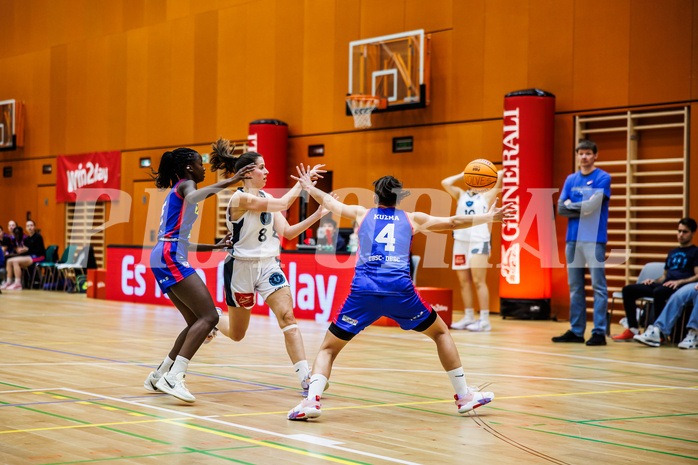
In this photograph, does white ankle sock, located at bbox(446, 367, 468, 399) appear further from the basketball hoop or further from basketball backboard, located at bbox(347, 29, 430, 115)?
the basketball hoop

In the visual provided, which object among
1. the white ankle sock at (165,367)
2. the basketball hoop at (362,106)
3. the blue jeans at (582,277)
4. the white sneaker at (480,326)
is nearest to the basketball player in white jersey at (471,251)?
the white sneaker at (480,326)

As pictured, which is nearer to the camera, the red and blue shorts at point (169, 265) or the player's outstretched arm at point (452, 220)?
the player's outstretched arm at point (452, 220)

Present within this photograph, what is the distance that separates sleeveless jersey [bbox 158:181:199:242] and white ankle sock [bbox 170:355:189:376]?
0.84 metres

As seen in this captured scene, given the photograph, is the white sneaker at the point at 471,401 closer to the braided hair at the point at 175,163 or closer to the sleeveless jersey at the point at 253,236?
the sleeveless jersey at the point at 253,236

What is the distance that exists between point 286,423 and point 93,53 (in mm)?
19381

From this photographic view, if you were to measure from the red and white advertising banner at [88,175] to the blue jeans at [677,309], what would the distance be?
15.2 metres

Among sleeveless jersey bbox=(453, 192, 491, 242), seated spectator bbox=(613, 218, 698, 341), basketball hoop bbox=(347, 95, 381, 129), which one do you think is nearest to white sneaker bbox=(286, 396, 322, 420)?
seated spectator bbox=(613, 218, 698, 341)

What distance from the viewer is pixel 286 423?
4.68m

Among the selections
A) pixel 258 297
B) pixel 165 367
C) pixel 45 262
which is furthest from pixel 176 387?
pixel 45 262

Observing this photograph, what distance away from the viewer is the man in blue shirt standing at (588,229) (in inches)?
360

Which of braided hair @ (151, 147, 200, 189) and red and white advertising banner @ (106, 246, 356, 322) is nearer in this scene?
braided hair @ (151, 147, 200, 189)

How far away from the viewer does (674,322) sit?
941 centimetres

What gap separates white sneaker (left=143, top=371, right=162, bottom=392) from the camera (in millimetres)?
5656

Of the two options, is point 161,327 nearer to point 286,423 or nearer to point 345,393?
point 345,393
